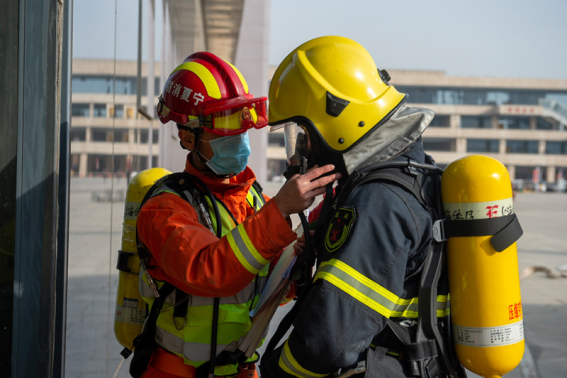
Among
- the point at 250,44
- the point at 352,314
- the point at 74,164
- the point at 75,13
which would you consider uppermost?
the point at 250,44

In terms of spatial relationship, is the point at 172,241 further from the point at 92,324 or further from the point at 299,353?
the point at 92,324

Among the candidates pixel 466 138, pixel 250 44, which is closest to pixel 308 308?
pixel 250 44

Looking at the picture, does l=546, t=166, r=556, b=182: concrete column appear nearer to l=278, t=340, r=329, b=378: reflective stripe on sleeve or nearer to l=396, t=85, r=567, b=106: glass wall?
l=396, t=85, r=567, b=106: glass wall

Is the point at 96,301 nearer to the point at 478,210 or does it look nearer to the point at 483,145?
the point at 478,210

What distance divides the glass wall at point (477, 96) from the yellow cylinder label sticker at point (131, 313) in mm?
74022

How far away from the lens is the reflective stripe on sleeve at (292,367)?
1.40 meters

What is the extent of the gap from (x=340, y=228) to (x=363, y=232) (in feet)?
0.23

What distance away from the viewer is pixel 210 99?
6.77ft

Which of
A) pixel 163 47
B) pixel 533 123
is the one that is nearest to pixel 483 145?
pixel 533 123

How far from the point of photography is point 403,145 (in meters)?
1.58

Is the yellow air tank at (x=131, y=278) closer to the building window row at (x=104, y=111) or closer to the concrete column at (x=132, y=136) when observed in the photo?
the building window row at (x=104, y=111)

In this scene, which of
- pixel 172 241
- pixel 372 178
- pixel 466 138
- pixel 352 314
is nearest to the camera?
pixel 352 314

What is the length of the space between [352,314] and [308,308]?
12cm

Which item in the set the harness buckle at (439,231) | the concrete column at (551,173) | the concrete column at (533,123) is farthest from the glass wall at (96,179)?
the concrete column at (533,123)
